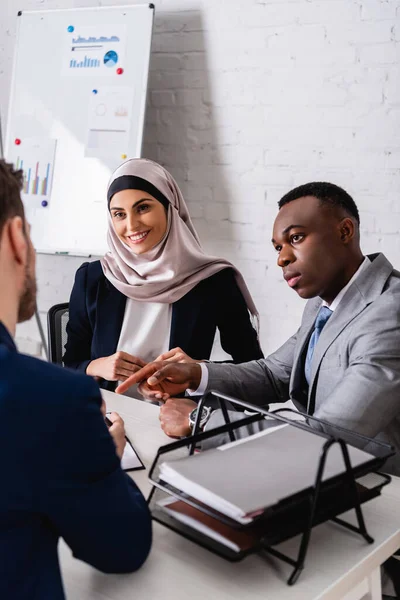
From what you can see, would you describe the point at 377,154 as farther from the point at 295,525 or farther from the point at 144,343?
the point at 295,525

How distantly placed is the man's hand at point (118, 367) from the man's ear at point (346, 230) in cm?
71

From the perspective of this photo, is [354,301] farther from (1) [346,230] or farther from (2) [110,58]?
(2) [110,58]

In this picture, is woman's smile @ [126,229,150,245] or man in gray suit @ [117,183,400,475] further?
woman's smile @ [126,229,150,245]

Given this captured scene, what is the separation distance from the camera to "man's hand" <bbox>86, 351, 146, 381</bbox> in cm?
182

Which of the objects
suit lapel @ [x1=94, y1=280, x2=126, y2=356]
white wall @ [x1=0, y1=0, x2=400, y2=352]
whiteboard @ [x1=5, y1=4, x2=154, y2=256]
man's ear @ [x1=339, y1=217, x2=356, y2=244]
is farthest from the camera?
whiteboard @ [x1=5, y1=4, x2=154, y2=256]

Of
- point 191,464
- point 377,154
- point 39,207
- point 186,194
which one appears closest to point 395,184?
point 377,154

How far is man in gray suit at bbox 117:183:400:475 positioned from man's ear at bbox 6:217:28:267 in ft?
1.84

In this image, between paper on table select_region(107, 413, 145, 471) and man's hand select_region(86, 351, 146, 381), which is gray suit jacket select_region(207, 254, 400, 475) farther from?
man's hand select_region(86, 351, 146, 381)

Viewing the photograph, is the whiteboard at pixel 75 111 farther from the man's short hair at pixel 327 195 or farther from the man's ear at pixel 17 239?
the man's ear at pixel 17 239

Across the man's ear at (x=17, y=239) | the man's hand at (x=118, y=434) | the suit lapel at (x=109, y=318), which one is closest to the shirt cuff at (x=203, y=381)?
the man's hand at (x=118, y=434)

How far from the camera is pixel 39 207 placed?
10.8ft

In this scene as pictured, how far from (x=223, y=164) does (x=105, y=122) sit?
0.60 metres

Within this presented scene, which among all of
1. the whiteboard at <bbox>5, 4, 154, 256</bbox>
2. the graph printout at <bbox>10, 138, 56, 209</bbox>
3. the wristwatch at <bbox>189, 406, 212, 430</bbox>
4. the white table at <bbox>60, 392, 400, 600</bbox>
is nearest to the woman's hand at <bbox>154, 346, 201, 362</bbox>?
the wristwatch at <bbox>189, 406, 212, 430</bbox>

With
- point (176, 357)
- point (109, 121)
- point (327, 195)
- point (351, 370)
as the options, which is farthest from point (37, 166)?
point (351, 370)
